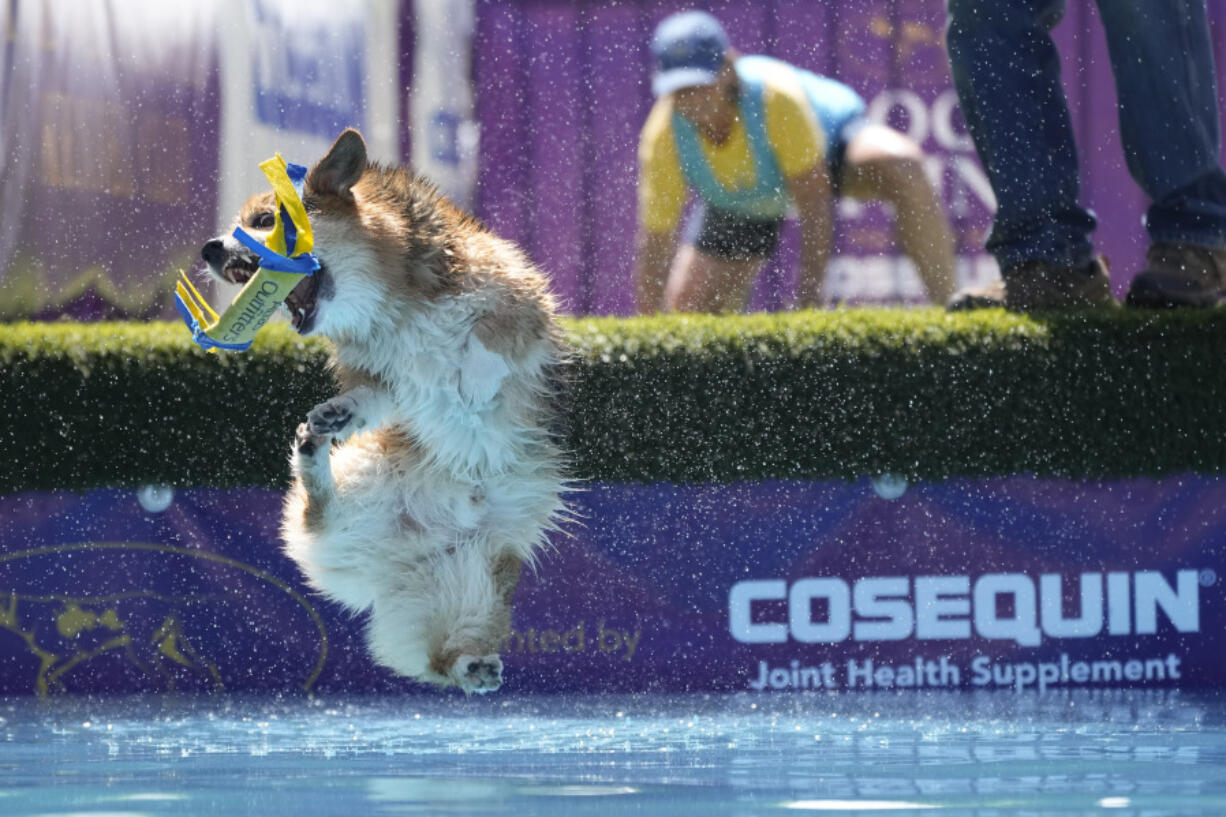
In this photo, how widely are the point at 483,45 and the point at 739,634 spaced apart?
130 inches

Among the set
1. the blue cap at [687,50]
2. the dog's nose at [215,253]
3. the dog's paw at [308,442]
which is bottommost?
the dog's paw at [308,442]

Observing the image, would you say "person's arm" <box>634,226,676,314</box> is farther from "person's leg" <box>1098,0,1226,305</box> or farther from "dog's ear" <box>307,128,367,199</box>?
"dog's ear" <box>307,128,367,199</box>

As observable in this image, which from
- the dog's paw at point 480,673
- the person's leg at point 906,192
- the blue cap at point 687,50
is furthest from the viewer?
the blue cap at point 687,50

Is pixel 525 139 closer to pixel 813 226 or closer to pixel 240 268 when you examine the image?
pixel 813 226

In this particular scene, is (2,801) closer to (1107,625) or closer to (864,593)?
(864,593)

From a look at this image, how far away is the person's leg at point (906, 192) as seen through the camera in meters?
7.30

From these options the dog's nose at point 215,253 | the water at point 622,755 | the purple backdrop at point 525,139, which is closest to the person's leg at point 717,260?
the purple backdrop at point 525,139

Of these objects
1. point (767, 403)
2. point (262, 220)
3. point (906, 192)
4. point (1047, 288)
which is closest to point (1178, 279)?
point (1047, 288)

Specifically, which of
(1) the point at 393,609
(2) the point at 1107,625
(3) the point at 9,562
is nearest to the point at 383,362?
(1) the point at 393,609

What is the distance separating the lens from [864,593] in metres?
5.95

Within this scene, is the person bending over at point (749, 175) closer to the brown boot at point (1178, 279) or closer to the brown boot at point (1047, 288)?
the brown boot at point (1047, 288)

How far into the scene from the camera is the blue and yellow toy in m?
3.41

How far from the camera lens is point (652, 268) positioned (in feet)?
24.8

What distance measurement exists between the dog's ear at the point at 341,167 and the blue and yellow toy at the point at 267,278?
0.19 m
